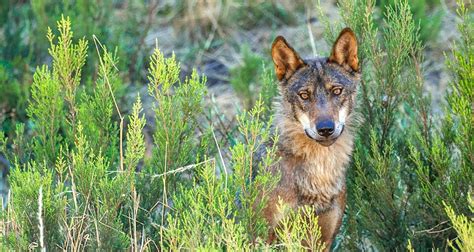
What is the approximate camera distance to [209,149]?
7137mm

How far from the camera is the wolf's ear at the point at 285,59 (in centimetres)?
652

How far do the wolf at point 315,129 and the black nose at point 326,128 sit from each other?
0.09ft

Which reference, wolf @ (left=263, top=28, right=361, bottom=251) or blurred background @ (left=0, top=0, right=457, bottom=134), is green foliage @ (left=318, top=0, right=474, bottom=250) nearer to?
wolf @ (left=263, top=28, right=361, bottom=251)

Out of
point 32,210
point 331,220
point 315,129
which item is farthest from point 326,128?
point 32,210

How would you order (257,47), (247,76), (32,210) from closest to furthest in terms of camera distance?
(32,210) → (247,76) → (257,47)

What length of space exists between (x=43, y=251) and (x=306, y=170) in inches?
76.1

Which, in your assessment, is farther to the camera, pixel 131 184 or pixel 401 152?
pixel 401 152

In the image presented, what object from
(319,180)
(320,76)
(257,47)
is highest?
(320,76)

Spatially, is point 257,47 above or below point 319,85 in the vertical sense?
below

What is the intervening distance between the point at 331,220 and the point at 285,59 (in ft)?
3.70

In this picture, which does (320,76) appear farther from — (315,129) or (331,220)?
(331,220)

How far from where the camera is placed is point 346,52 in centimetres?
661

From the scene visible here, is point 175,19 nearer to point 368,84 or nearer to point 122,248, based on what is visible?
point 368,84

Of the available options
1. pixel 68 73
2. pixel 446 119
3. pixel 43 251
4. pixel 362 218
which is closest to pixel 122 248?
pixel 43 251
